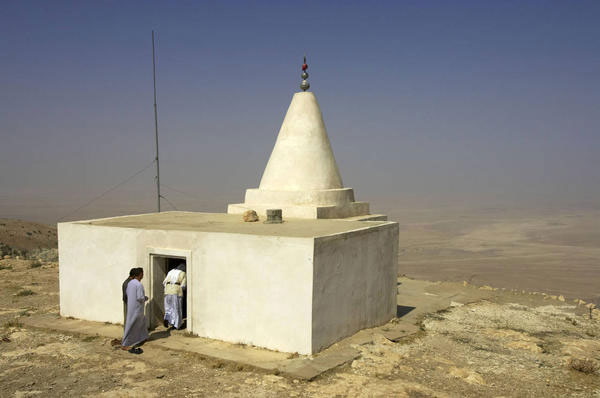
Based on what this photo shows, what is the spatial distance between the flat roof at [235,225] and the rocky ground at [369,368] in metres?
2.00

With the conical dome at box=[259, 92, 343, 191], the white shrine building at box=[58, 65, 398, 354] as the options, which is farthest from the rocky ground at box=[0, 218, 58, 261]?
the conical dome at box=[259, 92, 343, 191]

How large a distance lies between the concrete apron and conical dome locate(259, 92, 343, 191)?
3550 mm

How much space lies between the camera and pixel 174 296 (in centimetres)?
789

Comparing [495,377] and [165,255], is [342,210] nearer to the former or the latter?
[165,255]

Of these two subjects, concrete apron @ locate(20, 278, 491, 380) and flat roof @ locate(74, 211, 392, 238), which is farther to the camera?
flat roof @ locate(74, 211, 392, 238)

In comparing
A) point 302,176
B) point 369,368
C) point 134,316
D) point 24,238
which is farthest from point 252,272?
point 24,238

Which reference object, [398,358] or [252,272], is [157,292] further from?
[398,358]

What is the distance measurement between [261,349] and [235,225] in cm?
269

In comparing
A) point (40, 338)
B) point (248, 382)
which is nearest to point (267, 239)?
point (248, 382)

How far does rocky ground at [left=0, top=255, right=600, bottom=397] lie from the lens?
5.88 metres

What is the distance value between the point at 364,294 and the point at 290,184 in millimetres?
3845

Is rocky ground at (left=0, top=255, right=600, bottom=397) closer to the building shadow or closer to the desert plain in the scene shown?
the desert plain

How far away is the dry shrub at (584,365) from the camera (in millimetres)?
6707

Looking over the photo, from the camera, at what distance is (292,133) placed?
38.5 feet
